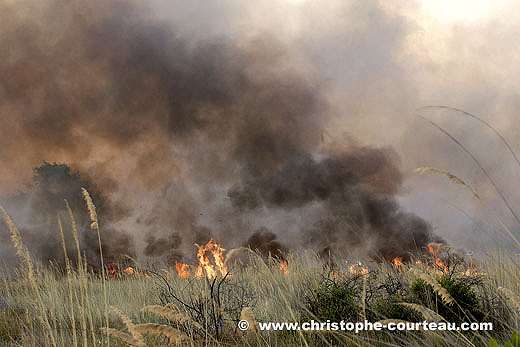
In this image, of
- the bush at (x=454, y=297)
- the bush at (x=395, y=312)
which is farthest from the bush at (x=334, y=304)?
the bush at (x=454, y=297)

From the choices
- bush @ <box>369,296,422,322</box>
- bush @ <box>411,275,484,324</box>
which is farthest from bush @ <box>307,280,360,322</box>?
bush @ <box>411,275,484,324</box>

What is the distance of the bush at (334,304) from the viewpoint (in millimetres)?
4930

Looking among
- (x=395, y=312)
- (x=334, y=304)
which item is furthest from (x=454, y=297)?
(x=334, y=304)

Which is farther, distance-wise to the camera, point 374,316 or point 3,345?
point 3,345

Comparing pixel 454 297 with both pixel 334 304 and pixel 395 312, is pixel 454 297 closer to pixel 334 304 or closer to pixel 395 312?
pixel 395 312

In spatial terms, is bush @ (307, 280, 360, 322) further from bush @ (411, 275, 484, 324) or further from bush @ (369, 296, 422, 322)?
bush @ (411, 275, 484, 324)

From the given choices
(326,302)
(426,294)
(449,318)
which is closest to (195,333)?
(326,302)

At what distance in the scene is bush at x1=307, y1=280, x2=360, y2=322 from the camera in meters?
4.93

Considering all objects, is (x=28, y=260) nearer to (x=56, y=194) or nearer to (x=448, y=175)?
(x=448, y=175)

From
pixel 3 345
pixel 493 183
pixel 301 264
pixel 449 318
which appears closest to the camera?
pixel 493 183

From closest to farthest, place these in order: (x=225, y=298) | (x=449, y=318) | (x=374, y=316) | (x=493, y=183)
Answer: (x=493, y=183) → (x=449, y=318) → (x=374, y=316) → (x=225, y=298)

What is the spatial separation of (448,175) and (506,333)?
3.33 meters

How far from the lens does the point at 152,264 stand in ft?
31.1

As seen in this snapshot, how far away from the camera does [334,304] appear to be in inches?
199
